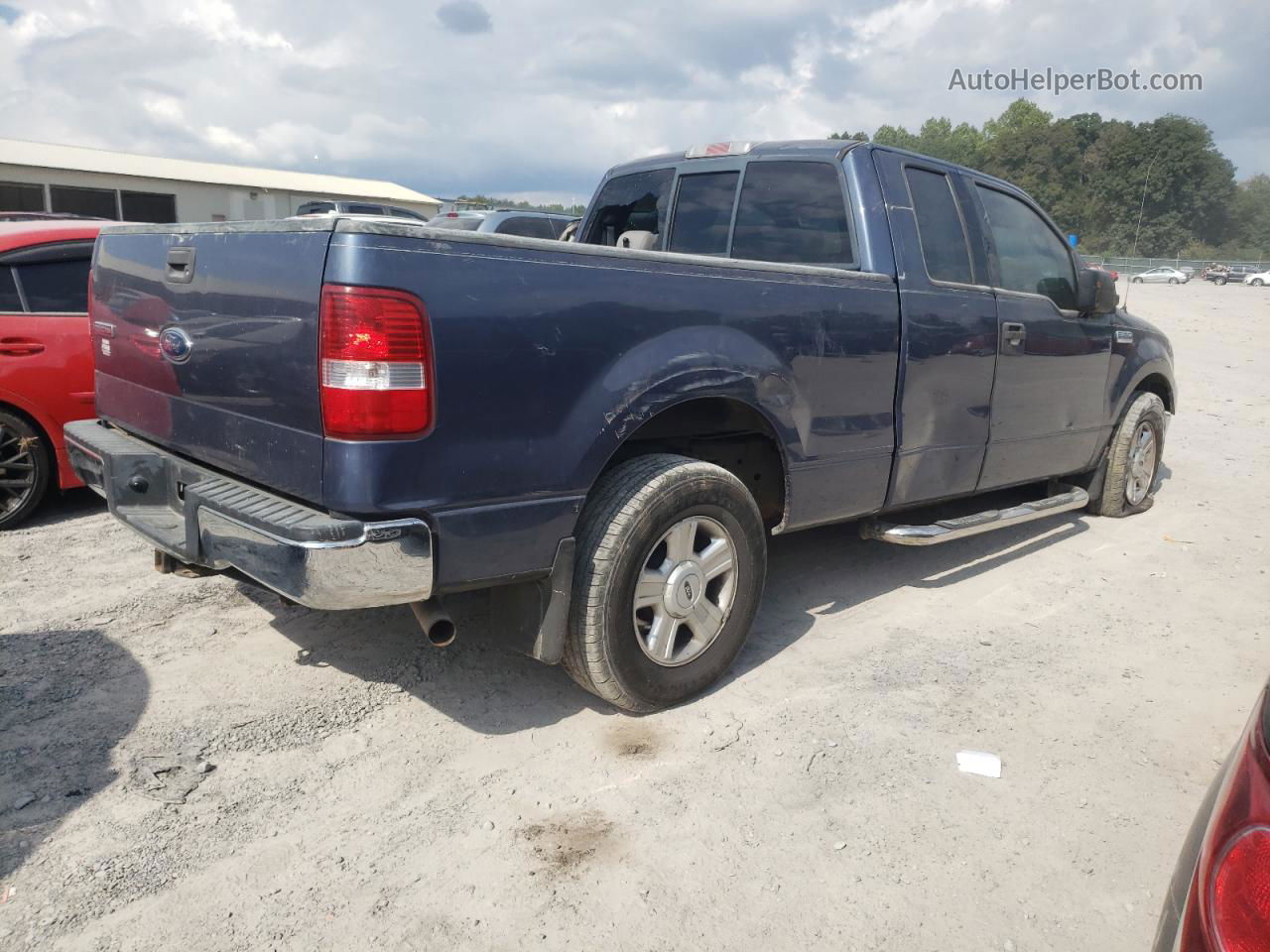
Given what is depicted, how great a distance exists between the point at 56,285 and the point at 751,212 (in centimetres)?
396

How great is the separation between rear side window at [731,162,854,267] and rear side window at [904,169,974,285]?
0.38m

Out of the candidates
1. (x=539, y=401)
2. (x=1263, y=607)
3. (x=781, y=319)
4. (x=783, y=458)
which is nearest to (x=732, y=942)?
(x=539, y=401)

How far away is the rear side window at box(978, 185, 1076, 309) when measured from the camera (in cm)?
481

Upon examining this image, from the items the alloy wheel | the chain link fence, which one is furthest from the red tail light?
the chain link fence

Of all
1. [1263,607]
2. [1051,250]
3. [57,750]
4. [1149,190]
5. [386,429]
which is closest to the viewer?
[386,429]

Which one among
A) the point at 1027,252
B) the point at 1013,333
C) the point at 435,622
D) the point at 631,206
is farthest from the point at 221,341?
the point at 1027,252

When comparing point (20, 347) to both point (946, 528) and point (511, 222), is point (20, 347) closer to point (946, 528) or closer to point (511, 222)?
point (946, 528)

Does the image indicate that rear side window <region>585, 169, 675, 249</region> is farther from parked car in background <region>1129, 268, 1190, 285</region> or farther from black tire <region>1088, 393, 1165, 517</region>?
parked car in background <region>1129, 268, 1190, 285</region>

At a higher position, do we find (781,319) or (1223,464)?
(781,319)

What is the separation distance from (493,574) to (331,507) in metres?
0.51

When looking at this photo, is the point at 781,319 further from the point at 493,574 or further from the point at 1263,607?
the point at 1263,607

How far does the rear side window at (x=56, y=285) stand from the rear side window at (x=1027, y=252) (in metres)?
5.02

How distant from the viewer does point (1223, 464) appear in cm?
807

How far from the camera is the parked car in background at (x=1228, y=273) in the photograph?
5812cm
